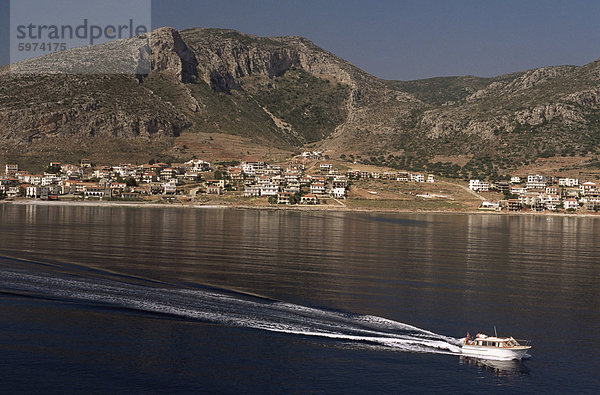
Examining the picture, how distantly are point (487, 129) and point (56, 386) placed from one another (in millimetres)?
181698

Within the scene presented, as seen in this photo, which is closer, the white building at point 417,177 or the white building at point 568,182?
the white building at point 568,182

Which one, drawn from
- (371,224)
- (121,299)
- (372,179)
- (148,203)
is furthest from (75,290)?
(372,179)

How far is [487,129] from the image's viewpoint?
614 ft

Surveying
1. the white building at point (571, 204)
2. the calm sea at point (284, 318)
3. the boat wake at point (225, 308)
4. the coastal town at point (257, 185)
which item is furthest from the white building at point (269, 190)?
the boat wake at point (225, 308)

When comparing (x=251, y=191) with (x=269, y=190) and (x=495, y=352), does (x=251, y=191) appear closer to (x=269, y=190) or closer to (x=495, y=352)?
(x=269, y=190)

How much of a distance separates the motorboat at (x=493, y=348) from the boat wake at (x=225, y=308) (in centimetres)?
54

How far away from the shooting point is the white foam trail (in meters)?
26.8

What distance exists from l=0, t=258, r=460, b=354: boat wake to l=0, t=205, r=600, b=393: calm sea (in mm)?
109

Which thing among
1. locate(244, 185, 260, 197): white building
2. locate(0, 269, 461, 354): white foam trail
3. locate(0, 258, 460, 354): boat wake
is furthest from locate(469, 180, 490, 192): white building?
locate(0, 269, 461, 354): white foam trail

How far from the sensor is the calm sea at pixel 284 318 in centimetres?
2266

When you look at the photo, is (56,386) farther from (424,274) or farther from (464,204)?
(464,204)

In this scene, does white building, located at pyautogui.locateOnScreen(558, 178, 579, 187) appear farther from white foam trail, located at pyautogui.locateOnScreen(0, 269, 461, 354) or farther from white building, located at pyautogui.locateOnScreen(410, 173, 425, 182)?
white foam trail, located at pyautogui.locateOnScreen(0, 269, 461, 354)

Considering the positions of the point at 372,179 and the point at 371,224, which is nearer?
the point at 371,224

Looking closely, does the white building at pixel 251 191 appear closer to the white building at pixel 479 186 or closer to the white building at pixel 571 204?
the white building at pixel 479 186
